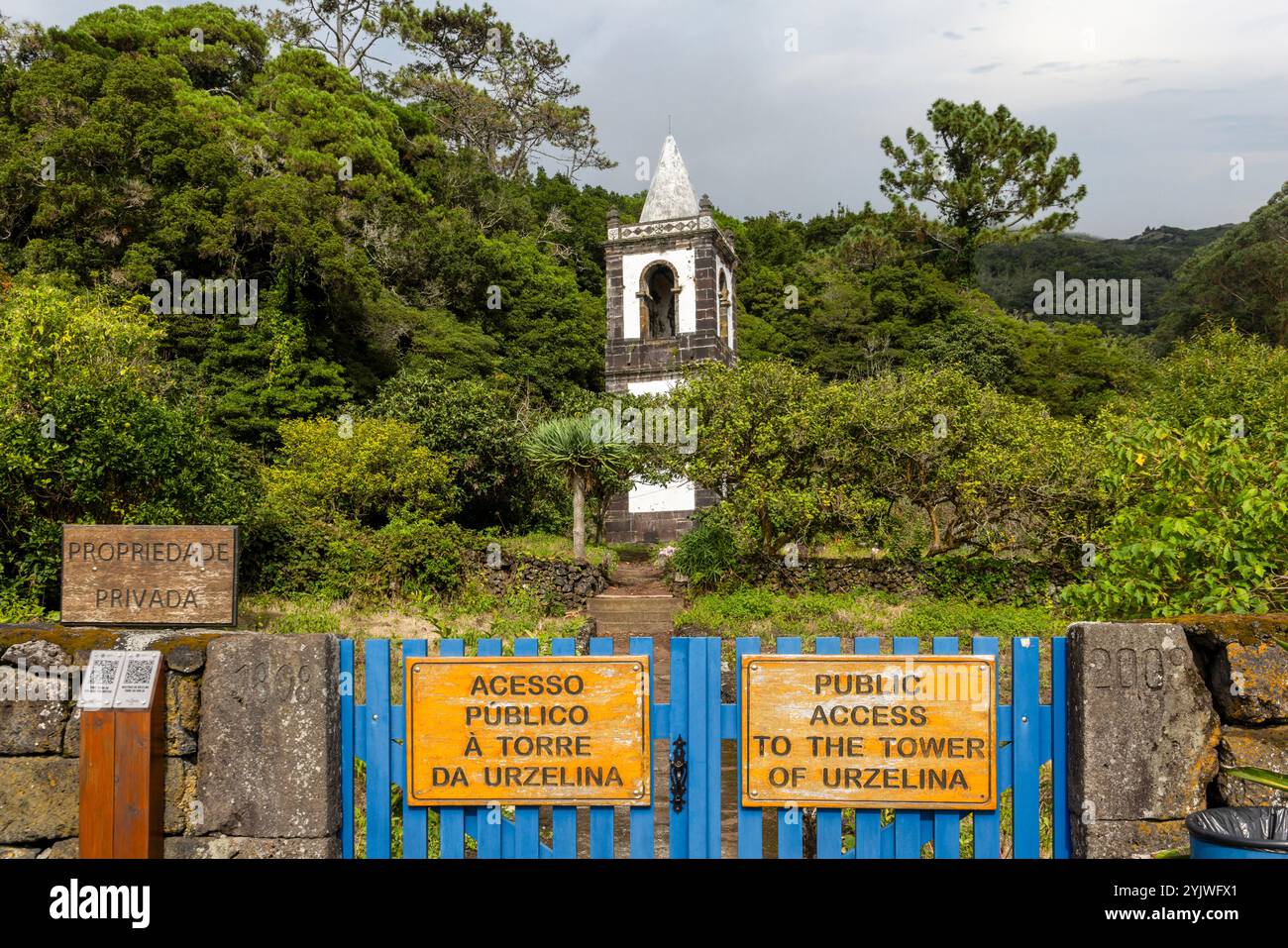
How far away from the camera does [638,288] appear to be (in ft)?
76.7

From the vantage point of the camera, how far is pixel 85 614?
4.42 meters

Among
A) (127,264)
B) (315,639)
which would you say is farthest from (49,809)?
(127,264)

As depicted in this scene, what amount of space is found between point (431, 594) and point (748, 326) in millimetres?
22004

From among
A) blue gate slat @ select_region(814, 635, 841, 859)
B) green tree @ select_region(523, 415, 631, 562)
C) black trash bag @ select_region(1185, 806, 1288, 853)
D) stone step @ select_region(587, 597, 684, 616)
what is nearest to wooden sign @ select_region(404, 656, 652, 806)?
blue gate slat @ select_region(814, 635, 841, 859)

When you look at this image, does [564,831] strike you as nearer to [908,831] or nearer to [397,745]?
[397,745]

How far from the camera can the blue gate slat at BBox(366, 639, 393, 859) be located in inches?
163

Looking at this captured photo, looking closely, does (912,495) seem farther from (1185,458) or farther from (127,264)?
(127,264)

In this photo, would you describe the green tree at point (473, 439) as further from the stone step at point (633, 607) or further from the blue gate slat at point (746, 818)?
the blue gate slat at point (746, 818)

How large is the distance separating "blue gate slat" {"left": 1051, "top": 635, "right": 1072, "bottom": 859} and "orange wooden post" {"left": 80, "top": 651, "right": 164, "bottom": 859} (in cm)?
379

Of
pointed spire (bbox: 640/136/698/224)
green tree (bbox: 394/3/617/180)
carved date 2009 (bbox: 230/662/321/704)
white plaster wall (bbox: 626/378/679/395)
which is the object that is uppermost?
green tree (bbox: 394/3/617/180)

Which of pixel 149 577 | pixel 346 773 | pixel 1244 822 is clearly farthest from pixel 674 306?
pixel 1244 822

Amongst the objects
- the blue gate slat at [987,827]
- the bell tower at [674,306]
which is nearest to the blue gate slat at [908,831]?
the blue gate slat at [987,827]

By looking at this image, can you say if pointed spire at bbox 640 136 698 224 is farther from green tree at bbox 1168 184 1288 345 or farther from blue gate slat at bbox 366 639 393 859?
green tree at bbox 1168 184 1288 345

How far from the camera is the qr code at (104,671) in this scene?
3.94 metres
